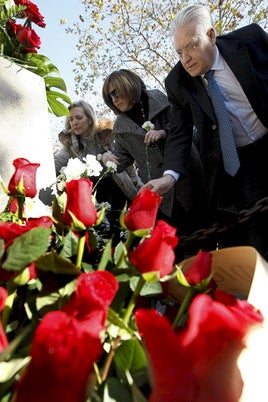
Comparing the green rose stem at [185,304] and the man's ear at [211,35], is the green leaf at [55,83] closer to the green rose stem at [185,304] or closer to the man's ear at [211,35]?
the man's ear at [211,35]

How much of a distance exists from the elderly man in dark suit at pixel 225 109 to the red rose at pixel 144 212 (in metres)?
1.32

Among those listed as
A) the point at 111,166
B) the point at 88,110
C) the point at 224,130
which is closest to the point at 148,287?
the point at 224,130

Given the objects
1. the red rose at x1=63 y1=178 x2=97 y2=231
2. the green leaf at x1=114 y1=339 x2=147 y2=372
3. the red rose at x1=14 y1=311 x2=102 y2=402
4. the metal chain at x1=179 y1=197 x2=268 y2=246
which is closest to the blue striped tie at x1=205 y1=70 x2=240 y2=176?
the metal chain at x1=179 y1=197 x2=268 y2=246

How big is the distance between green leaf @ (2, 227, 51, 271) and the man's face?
5.15 feet

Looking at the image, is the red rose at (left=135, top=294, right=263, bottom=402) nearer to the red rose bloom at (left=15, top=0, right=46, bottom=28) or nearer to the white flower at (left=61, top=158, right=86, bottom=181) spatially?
the white flower at (left=61, top=158, right=86, bottom=181)

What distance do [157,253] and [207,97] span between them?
164 centimetres

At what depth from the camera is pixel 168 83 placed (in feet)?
6.95

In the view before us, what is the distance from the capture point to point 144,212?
46cm

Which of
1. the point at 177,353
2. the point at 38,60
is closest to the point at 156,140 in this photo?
the point at 38,60

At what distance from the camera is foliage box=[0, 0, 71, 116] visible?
135cm

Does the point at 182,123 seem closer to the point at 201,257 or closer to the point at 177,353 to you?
the point at 201,257

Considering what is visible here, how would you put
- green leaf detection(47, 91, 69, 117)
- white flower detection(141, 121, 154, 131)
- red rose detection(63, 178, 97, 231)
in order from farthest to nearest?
white flower detection(141, 121, 154, 131) → green leaf detection(47, 91, 69, 117) → red rose detection(63, 178, 97, 231)

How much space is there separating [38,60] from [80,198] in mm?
1120

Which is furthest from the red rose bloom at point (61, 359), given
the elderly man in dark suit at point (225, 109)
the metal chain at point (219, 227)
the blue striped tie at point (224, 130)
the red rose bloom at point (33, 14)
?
the blue striped tie at point (224, 130)
